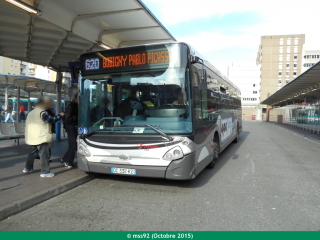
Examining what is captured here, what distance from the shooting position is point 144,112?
5406 millimetres

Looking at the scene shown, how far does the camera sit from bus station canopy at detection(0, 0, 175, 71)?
275 inches

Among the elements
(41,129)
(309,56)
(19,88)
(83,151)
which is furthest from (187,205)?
(309,56)

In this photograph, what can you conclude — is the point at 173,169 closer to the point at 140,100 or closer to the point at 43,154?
the point at 140,100

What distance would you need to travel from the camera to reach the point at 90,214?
13.5 ft

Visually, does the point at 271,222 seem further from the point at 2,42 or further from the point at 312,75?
the point at 312,75

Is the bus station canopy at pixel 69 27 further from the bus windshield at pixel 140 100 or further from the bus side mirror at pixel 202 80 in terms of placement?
the bus side mirror at pixel 202 80

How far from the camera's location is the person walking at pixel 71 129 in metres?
6.86

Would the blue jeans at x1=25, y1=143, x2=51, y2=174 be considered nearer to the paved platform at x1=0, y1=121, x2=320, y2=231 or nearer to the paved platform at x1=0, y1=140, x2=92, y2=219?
the paved platform at x1=0, y1=140, x2=92, y2=219

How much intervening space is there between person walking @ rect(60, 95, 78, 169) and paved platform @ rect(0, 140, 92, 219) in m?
0.26

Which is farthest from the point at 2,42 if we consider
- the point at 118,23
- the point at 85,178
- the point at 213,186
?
the point at 213,186

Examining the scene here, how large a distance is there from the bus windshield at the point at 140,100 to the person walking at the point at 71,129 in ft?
3.84

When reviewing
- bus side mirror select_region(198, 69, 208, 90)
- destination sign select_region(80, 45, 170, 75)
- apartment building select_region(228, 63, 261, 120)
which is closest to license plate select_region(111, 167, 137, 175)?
destination sign select_region(80, 45, 170, 75)

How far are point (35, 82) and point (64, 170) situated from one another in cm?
828

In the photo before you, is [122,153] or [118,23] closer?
[122,153]
